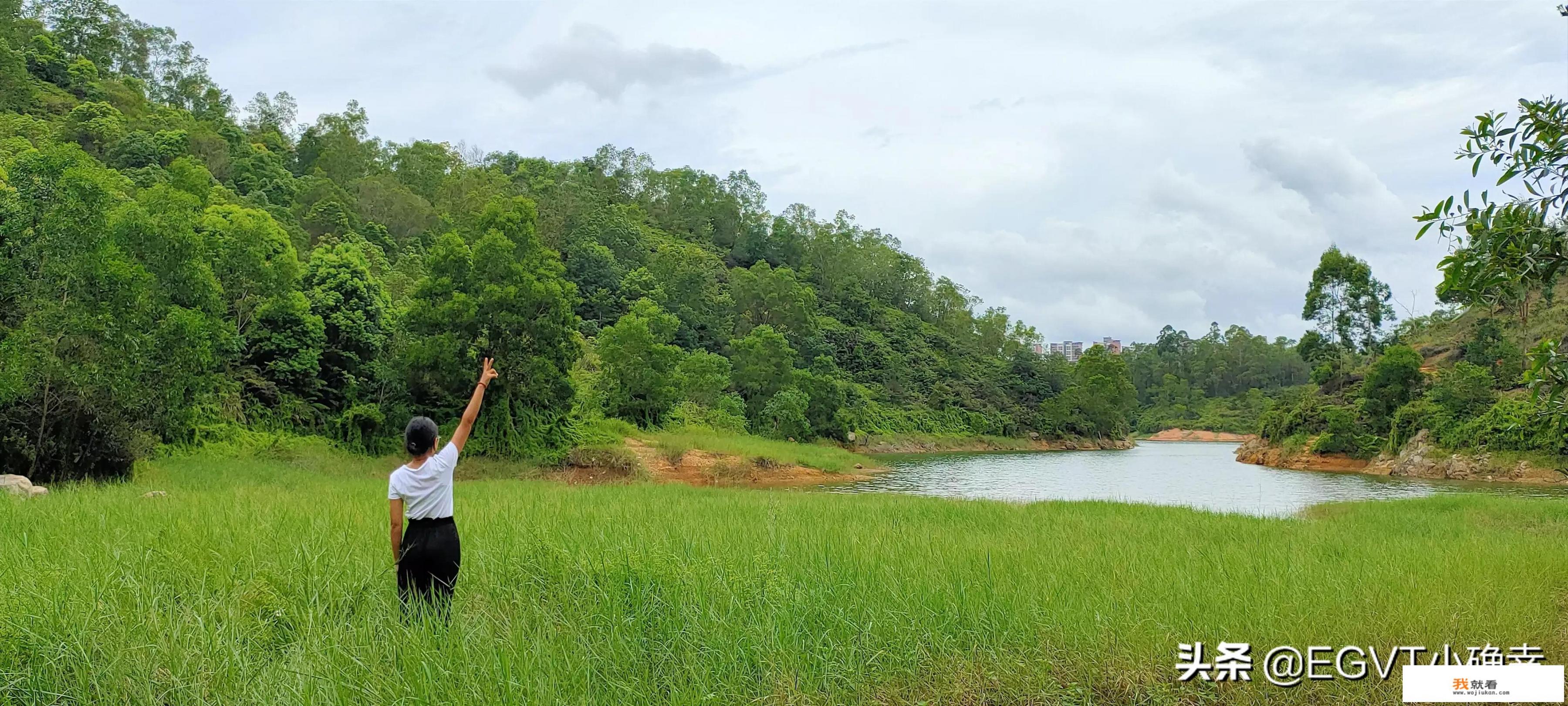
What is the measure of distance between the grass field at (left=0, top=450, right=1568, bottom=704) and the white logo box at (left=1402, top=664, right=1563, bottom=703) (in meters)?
0.12

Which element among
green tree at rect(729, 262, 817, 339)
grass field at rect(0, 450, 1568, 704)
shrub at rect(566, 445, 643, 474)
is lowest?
shrub at rect(566, 445, 643, 474)

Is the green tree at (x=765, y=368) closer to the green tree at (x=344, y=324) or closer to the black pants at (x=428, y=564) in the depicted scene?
the green tree at (x=344, y=324)

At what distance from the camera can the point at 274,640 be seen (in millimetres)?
4172

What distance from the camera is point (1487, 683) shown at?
3.89 m

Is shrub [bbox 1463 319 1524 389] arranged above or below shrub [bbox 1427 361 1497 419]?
above

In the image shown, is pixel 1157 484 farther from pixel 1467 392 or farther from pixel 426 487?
pixel 426 487

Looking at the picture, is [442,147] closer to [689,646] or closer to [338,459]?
[338,459]

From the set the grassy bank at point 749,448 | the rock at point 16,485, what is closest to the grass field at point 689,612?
the rock at point 16,485

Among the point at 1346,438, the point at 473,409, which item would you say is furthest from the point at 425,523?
the point at 1346,438

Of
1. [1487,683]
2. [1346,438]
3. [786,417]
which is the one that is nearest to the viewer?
[1487,683]

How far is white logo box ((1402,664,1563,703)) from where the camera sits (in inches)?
149

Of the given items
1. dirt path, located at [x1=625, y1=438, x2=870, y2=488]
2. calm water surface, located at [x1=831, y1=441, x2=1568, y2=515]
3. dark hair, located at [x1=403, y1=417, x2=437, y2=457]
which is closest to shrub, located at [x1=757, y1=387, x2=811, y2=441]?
calm water surface, located at [x1=831, y1=441, x2=1568, y2=515]

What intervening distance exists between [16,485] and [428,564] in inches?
434

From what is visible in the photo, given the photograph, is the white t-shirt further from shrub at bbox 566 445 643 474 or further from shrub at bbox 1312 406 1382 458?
shrub at bbox 1312 406 1382 458
